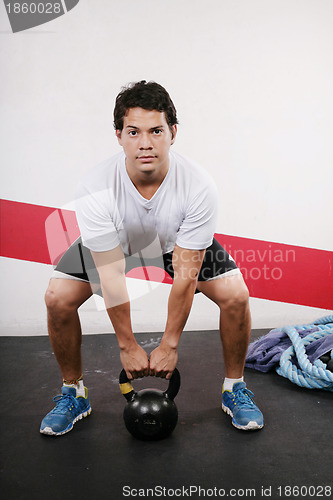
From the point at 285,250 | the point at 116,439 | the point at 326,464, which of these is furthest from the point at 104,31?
A: the point at 326,464

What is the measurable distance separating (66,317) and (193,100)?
1711 mm

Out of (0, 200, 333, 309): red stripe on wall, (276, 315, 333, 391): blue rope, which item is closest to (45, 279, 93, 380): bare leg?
(276, 315, 333, 391): blue rope

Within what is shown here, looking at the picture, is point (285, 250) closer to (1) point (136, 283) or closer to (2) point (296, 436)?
(1) point (136, 283)

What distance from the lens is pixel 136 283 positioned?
3.00 m

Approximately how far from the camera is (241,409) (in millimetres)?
1752

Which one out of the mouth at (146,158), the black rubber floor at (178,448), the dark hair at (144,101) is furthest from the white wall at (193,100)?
the mouth at (146,158)

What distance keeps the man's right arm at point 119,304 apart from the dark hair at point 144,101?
0.45 metres

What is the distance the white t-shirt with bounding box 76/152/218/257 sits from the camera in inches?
61.2

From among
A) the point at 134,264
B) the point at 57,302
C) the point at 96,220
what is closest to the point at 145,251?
the point at 134,264

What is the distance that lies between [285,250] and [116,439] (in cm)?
179

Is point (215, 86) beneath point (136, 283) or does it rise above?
above

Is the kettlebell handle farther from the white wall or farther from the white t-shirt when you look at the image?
the white wall

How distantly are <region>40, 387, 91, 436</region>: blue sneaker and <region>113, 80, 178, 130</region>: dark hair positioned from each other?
103 cm

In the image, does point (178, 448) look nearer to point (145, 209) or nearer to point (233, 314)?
point (233, 314)
